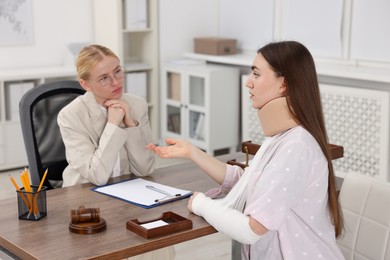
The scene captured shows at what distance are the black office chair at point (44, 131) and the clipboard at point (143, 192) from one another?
1.72ft

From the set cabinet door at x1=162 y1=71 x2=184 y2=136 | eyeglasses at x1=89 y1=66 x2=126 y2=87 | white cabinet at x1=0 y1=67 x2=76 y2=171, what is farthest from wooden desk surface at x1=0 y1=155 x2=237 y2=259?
cabinet door at x1=162 y1=71 x2=184 y2=136

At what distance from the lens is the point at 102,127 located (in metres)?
2.62

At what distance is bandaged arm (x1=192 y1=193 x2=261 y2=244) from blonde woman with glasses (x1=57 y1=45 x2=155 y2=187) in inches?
22.2

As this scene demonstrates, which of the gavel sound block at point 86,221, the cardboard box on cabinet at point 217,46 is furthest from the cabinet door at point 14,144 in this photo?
the gavel sound block at point 86,221

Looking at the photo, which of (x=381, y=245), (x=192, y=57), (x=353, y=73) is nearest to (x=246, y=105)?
(x=192, y=57)

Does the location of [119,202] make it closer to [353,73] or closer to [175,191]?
[175,191]

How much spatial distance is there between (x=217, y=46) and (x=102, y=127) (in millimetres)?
3173

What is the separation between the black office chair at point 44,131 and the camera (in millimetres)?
2820

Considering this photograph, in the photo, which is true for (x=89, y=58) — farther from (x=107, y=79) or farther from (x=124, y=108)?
(x=124, y=108)

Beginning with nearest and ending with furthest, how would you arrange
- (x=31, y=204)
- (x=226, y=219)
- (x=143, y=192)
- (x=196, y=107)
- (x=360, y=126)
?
(x=226, y=219)
(x=31, y=204)
(x=143, y=192)
(x=360, y=126)
(x=196, y=107)

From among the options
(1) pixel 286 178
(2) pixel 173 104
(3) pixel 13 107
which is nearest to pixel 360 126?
(2) pixel 173 104

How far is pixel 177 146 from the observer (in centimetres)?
227

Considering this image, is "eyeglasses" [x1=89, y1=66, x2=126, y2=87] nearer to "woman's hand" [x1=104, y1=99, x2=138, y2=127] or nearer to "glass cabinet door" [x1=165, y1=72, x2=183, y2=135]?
"woman's hand" [x1=104, y1=99, x2=138, y2=127]

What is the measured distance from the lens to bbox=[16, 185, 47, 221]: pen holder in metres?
2.06
